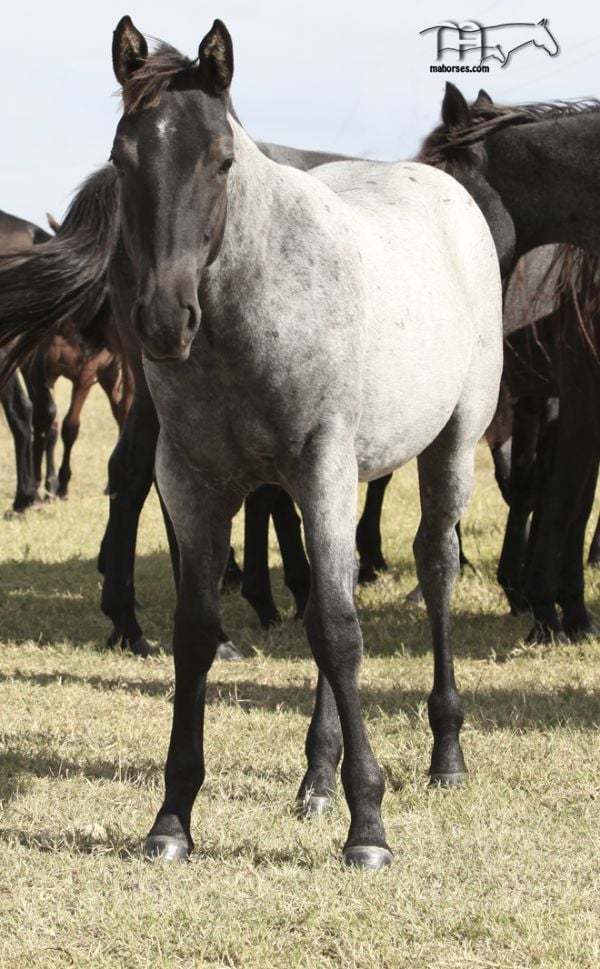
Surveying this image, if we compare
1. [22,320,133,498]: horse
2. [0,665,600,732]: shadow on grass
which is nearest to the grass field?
[0,665,600,732]: shadow on grass

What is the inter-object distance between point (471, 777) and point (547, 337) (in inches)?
117

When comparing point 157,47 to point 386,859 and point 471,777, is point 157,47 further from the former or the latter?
point 471,777

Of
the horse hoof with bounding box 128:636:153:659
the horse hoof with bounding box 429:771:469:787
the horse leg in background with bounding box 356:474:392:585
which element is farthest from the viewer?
the horse leg in background with bounding box 356:474:392:585

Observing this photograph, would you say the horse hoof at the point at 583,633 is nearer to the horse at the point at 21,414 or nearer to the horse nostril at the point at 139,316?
the horse nostril at the point at 139,316

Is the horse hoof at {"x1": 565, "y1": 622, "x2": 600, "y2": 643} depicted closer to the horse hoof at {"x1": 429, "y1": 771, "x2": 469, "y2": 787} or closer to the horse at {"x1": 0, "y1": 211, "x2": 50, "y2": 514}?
the horse hoof at {"x1": 429, "y1": 771, "x2": 469, "y2": 787}

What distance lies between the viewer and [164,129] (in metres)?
2.99

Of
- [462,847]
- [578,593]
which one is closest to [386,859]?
[462,847]

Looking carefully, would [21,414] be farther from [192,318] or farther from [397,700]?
[192,318]

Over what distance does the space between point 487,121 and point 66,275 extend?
2021mm

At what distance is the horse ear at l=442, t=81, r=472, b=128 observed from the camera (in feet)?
17.6

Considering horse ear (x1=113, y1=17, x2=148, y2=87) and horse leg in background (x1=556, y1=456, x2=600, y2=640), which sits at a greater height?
horse ear (x1=113, y1=17, x2=148, y2=87)

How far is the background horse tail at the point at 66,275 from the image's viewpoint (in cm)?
552

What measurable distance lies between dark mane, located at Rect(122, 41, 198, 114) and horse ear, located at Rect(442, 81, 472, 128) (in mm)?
2479

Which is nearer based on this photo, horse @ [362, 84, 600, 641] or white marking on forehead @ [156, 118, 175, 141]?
white marking on forehead @ [156, 118, 175, 141]
